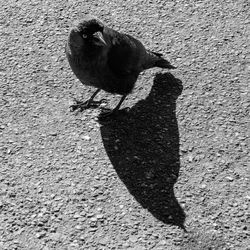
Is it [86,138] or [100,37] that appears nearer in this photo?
[100,37]

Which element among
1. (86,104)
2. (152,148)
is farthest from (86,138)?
(152,148)

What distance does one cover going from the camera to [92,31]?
17.0 ft

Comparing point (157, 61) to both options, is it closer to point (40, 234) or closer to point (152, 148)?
point (152, 148)

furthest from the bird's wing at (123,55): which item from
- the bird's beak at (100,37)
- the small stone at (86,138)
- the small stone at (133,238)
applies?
the small stone at (133,238)

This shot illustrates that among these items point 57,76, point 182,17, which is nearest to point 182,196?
point 57,76

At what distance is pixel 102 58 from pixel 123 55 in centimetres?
28

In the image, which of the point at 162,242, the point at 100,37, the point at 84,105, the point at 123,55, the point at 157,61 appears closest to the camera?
the point at 162,242

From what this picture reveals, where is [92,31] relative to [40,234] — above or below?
above

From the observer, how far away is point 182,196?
483cm

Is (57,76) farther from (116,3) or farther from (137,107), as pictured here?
(116,3)

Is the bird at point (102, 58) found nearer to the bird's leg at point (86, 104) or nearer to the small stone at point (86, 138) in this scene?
the bird's leg at point (86, 104)

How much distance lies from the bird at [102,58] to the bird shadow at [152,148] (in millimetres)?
267

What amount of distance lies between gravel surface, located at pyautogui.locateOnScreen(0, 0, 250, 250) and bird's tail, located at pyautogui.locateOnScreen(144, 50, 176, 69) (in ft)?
0.38

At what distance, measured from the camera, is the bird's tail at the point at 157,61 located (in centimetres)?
600
